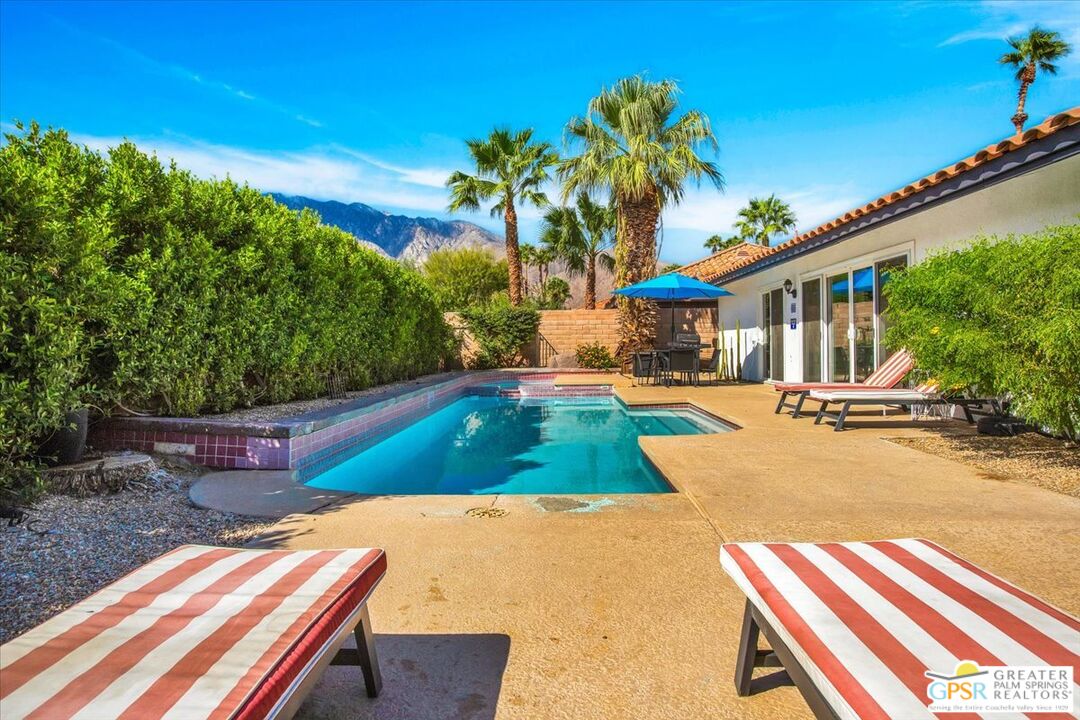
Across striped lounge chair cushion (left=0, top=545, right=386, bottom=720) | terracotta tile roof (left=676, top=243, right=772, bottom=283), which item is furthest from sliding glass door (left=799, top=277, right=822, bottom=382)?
striped lounge chair cushion (left=0, top=545, right=386, bottom=720)

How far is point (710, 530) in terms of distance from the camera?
3.36 m

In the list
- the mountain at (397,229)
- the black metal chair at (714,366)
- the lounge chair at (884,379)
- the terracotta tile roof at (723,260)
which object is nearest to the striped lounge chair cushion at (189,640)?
the lounge chair at (884,379)

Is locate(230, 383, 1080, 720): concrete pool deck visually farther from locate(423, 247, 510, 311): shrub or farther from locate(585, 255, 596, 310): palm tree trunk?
locate(423, 247, 510, 311): shrub

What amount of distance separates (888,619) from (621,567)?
1.51 meters

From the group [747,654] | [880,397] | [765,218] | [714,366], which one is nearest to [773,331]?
[714,366]

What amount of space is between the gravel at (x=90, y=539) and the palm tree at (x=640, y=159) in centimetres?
1275

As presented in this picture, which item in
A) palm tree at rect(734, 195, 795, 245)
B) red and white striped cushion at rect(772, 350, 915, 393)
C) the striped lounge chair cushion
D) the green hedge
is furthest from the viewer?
palm tree at rect(734, 195, 795, 245)

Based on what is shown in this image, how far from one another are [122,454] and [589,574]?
4.20 meters

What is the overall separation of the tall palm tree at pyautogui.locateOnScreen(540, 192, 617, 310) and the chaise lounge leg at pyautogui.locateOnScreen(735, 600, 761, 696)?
26080 mm

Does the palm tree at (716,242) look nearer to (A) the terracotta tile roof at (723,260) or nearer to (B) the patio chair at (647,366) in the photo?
(A) the terracotta tile roof at (723,260)

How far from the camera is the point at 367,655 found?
185 centimetres

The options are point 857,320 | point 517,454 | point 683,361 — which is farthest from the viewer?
point 683,361

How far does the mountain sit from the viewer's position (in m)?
162

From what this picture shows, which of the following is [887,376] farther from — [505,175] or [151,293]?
[505,175]
